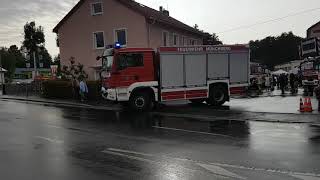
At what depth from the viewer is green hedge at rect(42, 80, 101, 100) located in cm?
3284

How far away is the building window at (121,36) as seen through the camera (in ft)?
135

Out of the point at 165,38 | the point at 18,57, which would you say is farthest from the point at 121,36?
the point at 18,57

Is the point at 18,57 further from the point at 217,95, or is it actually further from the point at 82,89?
the point at 217,95

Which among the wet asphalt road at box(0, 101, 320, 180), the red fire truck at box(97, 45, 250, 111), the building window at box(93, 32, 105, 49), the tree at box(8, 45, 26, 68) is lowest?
the wet asphalt road at box(0, 101, 320, 180)

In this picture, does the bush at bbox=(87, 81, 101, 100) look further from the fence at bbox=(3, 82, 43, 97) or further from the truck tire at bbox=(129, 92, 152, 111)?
the fence at bbox=(3, 82, 43, 97)

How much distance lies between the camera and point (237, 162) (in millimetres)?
10328

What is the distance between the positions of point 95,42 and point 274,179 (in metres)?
35.7

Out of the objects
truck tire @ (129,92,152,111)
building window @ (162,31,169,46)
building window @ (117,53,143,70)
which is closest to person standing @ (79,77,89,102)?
truck tire @ (129,92,152,111)

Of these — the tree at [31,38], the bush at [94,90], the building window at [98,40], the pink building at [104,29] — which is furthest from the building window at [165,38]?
the tree at [31,38]

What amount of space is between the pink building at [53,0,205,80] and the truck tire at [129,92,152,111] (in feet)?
51.3

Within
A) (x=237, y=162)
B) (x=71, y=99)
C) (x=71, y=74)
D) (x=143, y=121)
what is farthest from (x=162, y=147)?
(x=71, y=74)

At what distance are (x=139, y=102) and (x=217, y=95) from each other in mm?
4230

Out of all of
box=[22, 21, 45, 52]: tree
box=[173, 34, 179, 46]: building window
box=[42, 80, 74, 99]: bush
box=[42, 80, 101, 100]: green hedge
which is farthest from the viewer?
box=[22, 21, 45, 52]: tree

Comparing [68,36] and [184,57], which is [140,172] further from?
[68,36]
